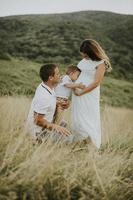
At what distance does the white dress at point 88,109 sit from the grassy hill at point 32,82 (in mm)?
5530

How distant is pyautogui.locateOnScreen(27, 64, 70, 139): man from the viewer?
331 cm

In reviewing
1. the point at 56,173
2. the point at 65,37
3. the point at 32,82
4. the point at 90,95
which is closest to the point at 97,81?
the point at 90,95

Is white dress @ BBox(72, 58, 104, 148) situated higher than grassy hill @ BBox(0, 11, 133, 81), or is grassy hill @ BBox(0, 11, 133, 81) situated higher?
white dress @ BBox(72, 58, 104, 148)

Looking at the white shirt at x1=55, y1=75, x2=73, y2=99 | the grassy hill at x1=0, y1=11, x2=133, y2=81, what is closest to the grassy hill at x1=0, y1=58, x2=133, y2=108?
the grassy hill at x1=0, y1=11, x2=133, y2=81

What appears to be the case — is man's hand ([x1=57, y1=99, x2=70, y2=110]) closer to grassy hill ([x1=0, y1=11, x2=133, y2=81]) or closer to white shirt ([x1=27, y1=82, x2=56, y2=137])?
white shirt ([x1=27, y1=82, x2=56, y2=137])

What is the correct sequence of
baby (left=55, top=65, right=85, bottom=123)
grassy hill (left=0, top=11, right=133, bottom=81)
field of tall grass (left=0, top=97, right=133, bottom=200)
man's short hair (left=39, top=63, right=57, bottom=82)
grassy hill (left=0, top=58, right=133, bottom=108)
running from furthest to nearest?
1. grassy hill (left=0, top=11, right=133, bottom=81)
2. grassy hill (left=0, top=58, right=133, bottom=108)
3. baby (left=55, top=65, right=85, bottom=123)
4. man's short hair (left=39, top=63, right=57, bottom=82)
5. field of tall grass (left=0, top=97, right=133, bottom=200)

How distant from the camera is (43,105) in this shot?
3.31 meters

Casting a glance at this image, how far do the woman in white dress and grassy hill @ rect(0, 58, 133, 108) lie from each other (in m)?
5.53

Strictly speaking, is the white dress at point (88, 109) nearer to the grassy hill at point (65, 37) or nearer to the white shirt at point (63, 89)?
the white shirt at point (63, 89)

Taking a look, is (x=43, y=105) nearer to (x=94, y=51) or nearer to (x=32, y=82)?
(x=94, y=51)

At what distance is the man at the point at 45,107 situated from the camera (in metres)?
3.31

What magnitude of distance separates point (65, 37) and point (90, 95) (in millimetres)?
12612

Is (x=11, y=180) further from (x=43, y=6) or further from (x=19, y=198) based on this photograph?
(x=43, y=6)

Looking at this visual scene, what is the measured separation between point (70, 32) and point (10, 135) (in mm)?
13753
